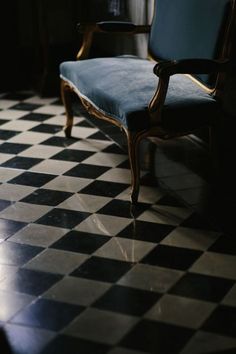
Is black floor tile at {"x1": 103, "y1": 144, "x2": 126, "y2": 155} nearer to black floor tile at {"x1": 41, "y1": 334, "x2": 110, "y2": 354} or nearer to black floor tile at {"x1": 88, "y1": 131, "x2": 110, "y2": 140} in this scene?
black floor tile at {"x1": 88, "y1": 131, "x2": 110, "y2": 140}

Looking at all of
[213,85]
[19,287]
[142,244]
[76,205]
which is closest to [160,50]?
[213,85]

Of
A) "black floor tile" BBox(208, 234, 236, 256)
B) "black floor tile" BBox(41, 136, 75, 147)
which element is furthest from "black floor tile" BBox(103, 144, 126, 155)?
"black floor tile" BBox(208, 234, 236, 256)

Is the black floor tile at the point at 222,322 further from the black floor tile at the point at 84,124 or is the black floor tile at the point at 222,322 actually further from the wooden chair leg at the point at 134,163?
the black floor tile at the point at 84,124

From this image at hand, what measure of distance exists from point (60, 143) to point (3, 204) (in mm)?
1037

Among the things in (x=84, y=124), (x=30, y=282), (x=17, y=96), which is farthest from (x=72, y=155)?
(x=17, y=96)

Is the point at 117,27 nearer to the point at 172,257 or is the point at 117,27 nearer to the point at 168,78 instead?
the point at 168,78

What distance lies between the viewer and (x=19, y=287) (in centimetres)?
248

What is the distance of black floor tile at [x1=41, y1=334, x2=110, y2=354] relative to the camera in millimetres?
2074

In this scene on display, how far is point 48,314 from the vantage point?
90.2 inches

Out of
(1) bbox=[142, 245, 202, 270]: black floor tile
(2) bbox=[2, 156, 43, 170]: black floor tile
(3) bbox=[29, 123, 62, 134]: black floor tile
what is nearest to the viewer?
(1) bbox=[142, 245, 202, 270]: black floor tile

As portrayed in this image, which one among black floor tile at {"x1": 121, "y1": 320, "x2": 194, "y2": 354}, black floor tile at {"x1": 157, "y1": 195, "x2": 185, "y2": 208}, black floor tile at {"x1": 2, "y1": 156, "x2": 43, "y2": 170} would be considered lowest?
black floor tile at {"x1": 2, "y1": 156, "x2": 43, "y2": 170}

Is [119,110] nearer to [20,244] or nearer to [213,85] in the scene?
[213,85]

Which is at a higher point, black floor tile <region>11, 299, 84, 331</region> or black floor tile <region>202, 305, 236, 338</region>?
black floor tile <region>202, 305, 236, 338</region>

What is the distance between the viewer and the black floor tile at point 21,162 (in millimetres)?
3781
